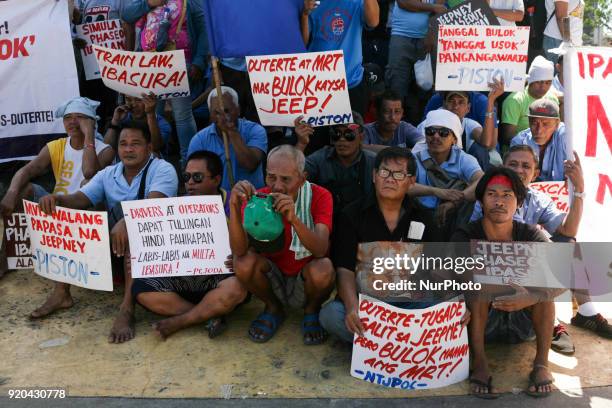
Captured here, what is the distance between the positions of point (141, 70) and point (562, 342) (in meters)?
3.85

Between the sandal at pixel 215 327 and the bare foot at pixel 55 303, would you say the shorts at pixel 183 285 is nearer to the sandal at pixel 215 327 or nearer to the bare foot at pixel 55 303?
the sandal at pixel 215 327

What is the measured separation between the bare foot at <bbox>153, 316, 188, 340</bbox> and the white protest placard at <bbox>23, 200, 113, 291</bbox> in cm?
50

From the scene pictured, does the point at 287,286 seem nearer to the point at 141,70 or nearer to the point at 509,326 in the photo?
the point at 509,326

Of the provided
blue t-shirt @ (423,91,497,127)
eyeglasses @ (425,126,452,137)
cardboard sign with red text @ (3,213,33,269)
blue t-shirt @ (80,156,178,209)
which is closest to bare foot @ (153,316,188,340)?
blue t-shirt @ (80,156,178,209)

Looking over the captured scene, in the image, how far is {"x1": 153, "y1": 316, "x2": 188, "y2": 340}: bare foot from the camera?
4.72 meters

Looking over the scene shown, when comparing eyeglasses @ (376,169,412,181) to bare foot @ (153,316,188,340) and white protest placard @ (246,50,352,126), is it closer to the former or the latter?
white protest placard @ (246,50,352,126)

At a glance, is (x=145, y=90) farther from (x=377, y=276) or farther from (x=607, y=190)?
(x=607, y=190)

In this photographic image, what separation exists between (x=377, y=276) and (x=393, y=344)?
1.43ft

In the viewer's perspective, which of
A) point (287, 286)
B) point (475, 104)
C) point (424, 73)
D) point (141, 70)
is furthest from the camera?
point (424, 73)

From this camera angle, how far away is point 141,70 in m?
5.96

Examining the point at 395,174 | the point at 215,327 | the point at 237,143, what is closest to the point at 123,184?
the point at 237,143

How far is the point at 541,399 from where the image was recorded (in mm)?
4012

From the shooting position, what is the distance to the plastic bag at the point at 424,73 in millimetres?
6859

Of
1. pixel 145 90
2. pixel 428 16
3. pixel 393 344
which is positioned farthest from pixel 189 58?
pixel 393 344
